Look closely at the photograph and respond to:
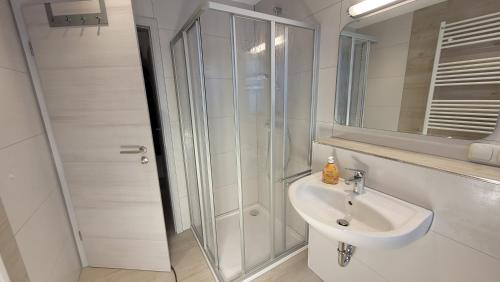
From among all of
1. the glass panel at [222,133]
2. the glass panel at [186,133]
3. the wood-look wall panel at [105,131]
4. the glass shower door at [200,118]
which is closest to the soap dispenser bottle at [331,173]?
the glass panel at [222,133]

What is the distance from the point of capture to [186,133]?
1.85 metres

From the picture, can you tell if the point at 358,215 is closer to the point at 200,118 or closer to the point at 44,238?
the point at 200,118

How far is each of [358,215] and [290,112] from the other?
87 cm

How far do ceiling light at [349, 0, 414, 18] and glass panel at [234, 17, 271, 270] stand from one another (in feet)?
1.68

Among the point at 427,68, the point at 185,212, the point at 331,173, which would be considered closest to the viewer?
the point at 427,68

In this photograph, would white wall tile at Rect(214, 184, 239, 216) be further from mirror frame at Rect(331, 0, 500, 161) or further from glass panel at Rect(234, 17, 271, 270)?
mirror frame at Rect(331, 0, 500, 161)

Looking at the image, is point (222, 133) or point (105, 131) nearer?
point (105, 131)

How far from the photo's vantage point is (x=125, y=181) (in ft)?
4.91

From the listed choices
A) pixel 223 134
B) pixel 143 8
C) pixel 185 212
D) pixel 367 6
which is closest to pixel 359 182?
pixel 367 6

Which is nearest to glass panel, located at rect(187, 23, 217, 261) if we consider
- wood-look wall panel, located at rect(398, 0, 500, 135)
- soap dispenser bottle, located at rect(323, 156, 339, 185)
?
soap dispenser bottle, located at rect(323, 156, 339, 185)

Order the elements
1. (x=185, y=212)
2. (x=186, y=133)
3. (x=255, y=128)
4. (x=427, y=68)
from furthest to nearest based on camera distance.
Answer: (x=185, y=212) < (x=186, y=133) < (x=255, y=128) < (x=427, y=68)

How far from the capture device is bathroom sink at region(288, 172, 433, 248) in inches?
31.6

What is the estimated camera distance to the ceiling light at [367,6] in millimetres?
1072

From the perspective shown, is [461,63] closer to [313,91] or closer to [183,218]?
[313,91]
